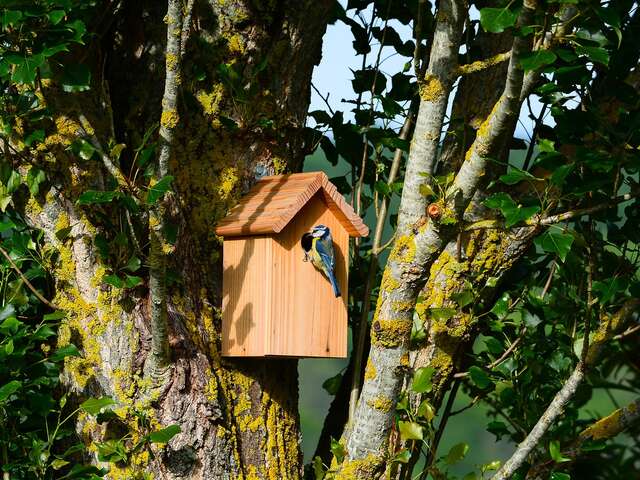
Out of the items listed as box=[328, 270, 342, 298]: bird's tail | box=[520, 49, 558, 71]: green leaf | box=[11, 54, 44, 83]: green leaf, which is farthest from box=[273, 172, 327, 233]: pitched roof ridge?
box=[520, 49, 558, 71]: green leaf

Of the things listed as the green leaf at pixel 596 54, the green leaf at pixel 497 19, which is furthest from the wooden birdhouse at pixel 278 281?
the green leaf at pixel 596 54

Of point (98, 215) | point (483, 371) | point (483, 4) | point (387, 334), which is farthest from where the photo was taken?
point (483, 4)

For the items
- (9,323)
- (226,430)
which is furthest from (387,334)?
(9,323)

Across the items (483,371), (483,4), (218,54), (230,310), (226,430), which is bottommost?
(226,430)

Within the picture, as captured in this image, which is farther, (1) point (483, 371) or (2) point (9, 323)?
(1) point (483, 371)

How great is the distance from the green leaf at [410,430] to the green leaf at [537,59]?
1215 millimetres

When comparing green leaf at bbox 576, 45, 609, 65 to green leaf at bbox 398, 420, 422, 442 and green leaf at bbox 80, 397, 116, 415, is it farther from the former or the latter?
green leaf at bbox 80, 397, 116, 415

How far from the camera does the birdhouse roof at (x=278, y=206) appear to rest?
2875 mm

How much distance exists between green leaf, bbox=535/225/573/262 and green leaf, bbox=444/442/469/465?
0.86 meters

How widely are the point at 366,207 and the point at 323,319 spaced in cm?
77

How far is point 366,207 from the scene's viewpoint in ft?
11.9

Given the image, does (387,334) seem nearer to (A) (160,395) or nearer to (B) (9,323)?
(A) (160,395)

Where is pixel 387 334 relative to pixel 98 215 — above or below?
below

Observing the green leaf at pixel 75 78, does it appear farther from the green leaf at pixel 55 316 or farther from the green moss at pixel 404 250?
the green moss at pixel 404 250
